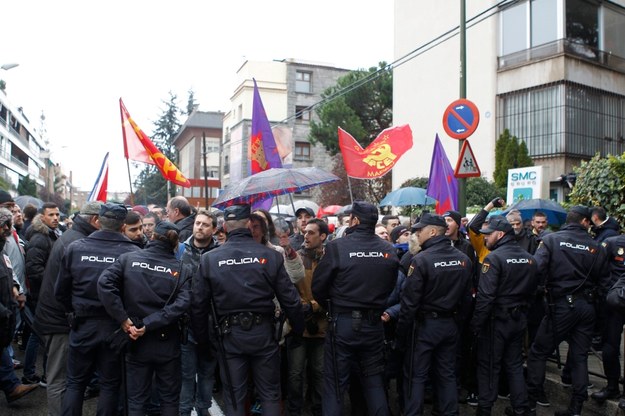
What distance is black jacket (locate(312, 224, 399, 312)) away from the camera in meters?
5.12

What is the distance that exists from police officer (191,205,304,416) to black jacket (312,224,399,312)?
1.53ft

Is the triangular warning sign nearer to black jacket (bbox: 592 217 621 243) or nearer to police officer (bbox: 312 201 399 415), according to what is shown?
black jacket (bbox: 592 217 621 243)

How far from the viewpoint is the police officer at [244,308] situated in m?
4.65

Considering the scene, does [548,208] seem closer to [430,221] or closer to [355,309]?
[430,221]

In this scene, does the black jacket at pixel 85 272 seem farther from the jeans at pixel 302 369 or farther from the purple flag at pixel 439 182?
the purple flag at pixel 439 182

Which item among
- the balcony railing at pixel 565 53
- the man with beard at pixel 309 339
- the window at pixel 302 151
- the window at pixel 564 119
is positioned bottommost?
the man with beard at pixel 309 339

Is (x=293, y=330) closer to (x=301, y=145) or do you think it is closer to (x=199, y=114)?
(x=301, y=145)

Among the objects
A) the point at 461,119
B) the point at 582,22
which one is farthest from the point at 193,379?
the point at 582,22

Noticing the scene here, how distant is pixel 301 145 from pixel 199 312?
44.1 m

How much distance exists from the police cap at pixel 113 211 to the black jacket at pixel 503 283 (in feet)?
11.5

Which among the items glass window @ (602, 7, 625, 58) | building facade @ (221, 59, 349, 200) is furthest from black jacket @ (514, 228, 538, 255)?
building facade @ (221, 59, 349, 200)

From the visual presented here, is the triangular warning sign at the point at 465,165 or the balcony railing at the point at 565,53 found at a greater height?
the balcony railing at the point at 565,53

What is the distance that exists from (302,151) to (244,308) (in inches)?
1721

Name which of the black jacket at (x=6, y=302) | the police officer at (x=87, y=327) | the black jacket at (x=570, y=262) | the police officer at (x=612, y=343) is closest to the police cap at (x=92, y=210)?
the police officer at (x=87, y=327)
